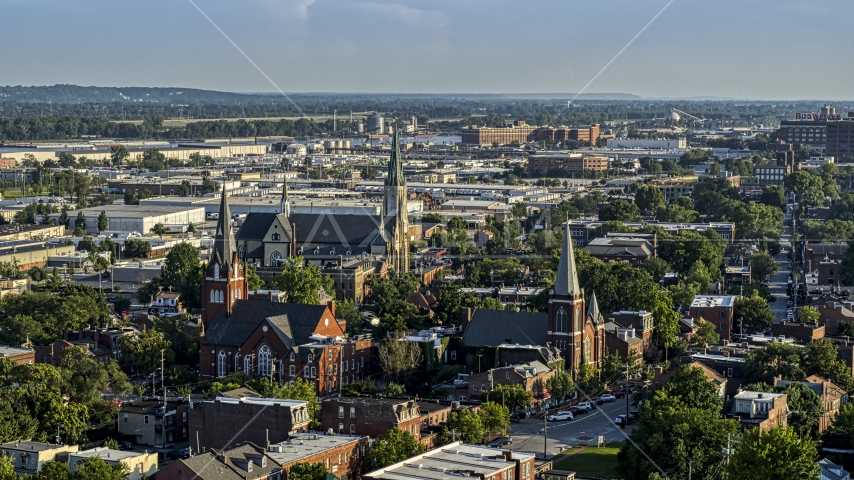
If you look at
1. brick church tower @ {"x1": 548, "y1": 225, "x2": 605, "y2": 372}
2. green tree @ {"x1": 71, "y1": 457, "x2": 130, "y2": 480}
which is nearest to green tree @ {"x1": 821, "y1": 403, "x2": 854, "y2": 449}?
brick church tower @ {"x1": 548, "y1": 225, "x2": 605, "y2": 372}

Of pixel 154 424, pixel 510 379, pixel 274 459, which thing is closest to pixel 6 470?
pixel 274 459

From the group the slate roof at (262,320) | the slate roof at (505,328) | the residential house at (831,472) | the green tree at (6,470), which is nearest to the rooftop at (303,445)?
the green tree at (6,470)

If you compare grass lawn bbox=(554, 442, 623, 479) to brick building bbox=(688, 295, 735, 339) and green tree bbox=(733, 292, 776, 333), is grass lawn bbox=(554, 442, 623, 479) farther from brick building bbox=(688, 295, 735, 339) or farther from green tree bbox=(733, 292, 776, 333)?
green tree bbox=(733, 292, 776, 333)

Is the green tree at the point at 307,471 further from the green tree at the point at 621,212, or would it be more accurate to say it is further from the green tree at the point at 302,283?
the green tree at the point at 621,212

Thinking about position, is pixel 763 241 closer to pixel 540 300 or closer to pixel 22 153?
pixel 540 300

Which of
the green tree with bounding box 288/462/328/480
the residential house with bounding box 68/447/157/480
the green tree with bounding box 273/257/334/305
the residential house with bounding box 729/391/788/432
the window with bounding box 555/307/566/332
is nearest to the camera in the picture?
the green tree with bounding box 288/462/328/480

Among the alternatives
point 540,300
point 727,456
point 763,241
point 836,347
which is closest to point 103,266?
point 540,300
